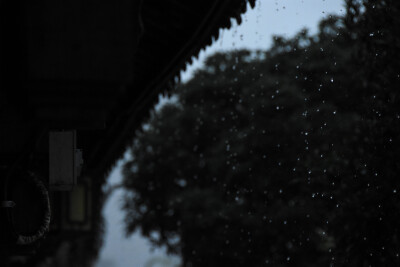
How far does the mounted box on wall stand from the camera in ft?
17.0

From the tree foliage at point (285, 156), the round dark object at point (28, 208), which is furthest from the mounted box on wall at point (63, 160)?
the tree foliage at point (285, 156)

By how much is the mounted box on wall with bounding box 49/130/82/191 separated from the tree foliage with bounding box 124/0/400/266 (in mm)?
8301

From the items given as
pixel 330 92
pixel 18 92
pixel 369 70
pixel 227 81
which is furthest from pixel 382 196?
pixel 227 81

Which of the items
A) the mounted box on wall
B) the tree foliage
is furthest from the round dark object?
the tree foliage

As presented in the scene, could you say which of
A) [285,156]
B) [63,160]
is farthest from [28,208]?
[285,156]

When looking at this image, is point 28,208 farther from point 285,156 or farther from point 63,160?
point 285,156

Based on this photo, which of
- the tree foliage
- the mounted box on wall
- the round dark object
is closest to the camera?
the mounted box on wall

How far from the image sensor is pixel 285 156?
21219 mm

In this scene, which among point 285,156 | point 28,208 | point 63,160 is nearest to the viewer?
point 63,160

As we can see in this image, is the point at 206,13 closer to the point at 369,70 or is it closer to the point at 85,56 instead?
the point at 85,56

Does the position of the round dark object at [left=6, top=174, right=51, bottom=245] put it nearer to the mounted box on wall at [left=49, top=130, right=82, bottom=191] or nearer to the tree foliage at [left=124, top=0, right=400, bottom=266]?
the mounted box on wall at [left=49, top=130, right=82, bottom=191]

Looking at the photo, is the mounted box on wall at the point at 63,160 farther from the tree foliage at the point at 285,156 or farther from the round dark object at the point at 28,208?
the tree foliage at the point at 285,156

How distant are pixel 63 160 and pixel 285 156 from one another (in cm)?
1630

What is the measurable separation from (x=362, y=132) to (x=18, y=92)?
1057 cm
